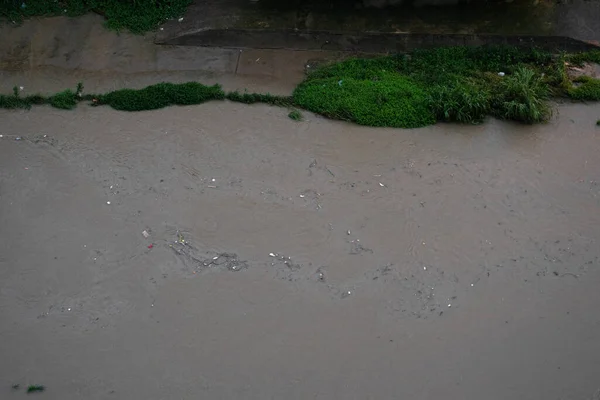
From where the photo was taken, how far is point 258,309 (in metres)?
4.90

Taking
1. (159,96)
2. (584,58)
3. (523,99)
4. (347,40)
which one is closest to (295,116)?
(347,40)

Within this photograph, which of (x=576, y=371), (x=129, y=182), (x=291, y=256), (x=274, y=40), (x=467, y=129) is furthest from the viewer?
(x=274, y=40)

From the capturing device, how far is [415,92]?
620cm

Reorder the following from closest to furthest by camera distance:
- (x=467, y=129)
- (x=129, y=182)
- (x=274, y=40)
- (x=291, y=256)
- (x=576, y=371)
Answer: (x=576, y=371) → (x=291, y=256) → (x=129, y=182) → (x=467, y=129) → (x=274, y=40)

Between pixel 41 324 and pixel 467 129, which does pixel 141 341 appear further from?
pixel 467 129

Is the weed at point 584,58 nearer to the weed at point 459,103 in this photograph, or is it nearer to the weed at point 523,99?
the weed at point 523,99

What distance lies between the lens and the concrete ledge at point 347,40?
21.8 feet

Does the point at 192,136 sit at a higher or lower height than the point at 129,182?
higher

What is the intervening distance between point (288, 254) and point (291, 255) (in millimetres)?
28

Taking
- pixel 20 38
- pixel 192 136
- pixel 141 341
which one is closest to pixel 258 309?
pixel 141 341

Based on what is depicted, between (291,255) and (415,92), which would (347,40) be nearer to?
(415,92)

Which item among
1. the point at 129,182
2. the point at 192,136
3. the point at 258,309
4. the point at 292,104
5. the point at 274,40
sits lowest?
the point at 258,309

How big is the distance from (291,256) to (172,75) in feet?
8.43

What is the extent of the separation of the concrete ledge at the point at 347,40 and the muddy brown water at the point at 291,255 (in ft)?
2.99
